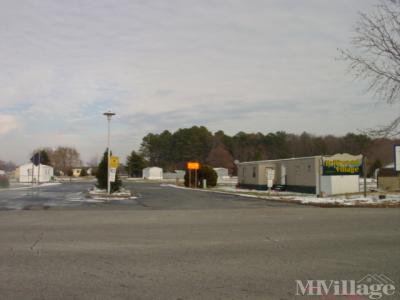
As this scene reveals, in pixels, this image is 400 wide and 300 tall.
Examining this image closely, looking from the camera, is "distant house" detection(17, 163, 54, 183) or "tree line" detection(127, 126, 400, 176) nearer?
"distant house" detection(17, 163, 54, 183)

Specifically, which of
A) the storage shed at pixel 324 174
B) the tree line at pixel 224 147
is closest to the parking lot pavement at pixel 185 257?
the storage shed at pixel 324 174

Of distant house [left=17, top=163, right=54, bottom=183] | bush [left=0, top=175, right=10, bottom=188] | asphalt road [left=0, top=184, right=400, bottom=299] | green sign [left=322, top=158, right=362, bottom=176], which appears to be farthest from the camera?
distant house [left=17, top=163, right=54, bottom=183]

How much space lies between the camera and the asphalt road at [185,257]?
22.1ft

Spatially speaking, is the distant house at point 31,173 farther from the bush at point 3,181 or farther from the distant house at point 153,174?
the distant house at point 153,174

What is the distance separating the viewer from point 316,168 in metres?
37.5

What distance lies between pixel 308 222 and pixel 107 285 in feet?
30.1

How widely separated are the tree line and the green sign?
90579 mm

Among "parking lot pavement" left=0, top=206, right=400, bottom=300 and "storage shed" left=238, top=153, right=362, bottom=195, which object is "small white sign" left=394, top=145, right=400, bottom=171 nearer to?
"storage shed" left=238, top=153, right=362, bottom=195

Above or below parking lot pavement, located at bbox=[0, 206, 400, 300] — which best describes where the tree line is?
above

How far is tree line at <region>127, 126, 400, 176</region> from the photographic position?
431 feet

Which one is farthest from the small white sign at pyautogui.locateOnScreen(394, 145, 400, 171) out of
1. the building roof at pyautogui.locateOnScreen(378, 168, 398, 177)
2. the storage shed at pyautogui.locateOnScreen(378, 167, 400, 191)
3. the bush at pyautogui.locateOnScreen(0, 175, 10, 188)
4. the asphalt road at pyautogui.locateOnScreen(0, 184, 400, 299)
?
the bush at pyautogui.locateOnScreen(0, 175, 10, 188)

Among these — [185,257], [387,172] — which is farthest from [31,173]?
[185,257]

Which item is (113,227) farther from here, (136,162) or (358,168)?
(136,162)

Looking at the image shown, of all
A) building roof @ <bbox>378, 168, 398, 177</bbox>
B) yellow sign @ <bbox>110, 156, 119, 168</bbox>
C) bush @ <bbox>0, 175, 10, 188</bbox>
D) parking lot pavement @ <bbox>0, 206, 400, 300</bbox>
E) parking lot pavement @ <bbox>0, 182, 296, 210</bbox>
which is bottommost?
parking lot pavement @ <bbox>0, 182, 296, 210</bbox>
